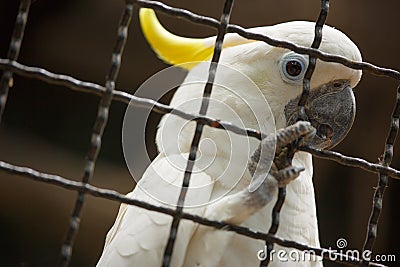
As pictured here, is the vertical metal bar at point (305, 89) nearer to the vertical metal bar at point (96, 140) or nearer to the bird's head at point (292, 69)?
the vertical metal bar at point (96, 140)

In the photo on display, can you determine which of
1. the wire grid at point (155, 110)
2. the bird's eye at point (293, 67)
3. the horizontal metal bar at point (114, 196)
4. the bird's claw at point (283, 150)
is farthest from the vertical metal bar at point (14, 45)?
the bird's eye at point (293, 67)

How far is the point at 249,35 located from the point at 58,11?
11.8 feet

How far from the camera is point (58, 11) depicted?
4.53 metres

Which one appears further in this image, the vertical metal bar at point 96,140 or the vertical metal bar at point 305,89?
the vertical metal bar at point 305,89

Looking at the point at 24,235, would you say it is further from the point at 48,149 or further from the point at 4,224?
the point at 48,149

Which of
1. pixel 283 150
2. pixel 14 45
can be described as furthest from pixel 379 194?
pixel 14 45

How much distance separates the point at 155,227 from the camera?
1643 mm

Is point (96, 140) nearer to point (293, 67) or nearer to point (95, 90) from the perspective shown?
point (95, 90)

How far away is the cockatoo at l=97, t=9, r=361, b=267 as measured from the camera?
1.64 metres

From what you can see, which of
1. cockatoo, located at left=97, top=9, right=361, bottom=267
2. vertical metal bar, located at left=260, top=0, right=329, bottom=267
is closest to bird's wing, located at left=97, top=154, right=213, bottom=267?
cockatoo, located at left=97, top=9, right=361, bottom=267

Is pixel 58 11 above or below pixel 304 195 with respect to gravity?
above

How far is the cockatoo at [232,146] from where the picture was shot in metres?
1.64

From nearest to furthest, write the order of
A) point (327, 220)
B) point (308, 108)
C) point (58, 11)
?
point (308, 108) → point (58, 11) → point (327, 220)

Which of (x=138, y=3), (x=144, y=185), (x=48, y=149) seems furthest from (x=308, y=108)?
(x=48, y=149)
